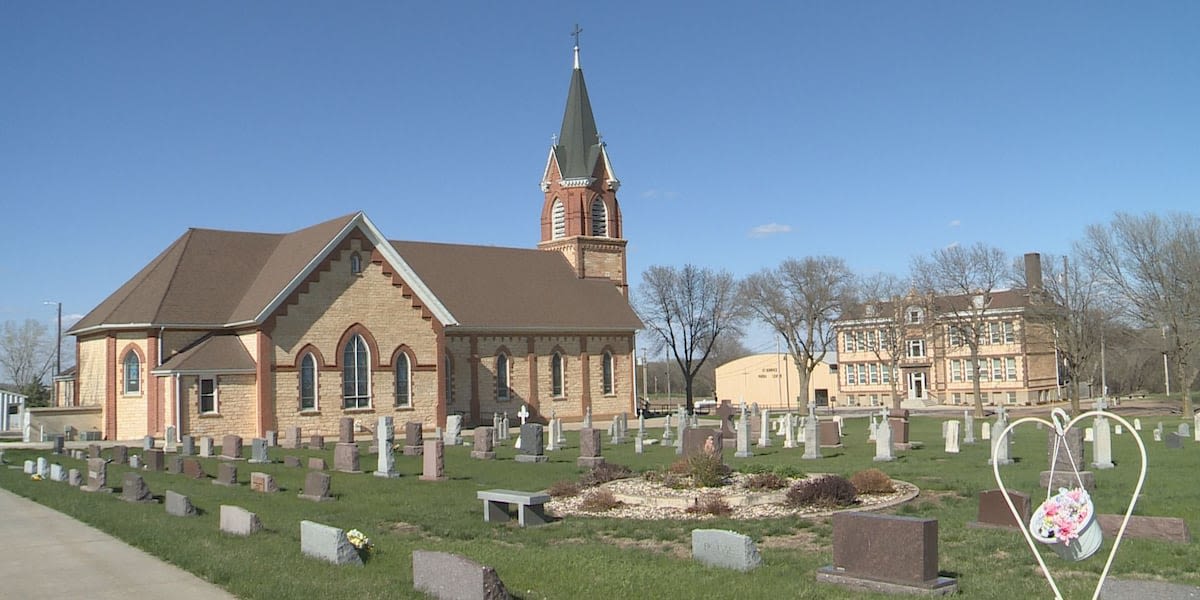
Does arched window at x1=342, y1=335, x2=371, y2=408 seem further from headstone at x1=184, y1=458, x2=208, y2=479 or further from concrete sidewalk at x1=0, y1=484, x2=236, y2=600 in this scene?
concrete sidewalk at x1=0, y1=484, x2=236, y2=600

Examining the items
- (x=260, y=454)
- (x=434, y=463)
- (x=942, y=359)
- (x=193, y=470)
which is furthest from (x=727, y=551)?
(x=942, y=359)

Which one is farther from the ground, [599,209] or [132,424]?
[599,209]

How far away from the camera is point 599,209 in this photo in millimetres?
58438

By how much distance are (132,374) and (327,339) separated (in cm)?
735

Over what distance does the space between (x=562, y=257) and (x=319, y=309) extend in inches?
769

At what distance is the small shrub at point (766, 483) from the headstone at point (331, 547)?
791 cm

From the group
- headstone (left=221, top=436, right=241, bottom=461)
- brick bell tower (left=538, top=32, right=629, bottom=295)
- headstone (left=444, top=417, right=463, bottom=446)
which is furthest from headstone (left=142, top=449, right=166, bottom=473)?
brick bell tower (left=538, top=32, right=629, bottom=295)

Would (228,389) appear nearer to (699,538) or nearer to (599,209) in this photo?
(599,209)

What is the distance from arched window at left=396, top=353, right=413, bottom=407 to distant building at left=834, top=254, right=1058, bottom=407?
31.3 meters

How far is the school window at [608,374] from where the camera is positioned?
178ft

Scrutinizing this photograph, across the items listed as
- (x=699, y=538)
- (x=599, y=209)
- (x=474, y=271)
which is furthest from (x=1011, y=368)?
(x=699, y=538)

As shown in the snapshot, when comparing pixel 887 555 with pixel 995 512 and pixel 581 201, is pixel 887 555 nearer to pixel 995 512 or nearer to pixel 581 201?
pixel 995 512

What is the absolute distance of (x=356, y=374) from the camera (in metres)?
41.4

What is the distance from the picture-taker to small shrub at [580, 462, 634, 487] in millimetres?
19344
